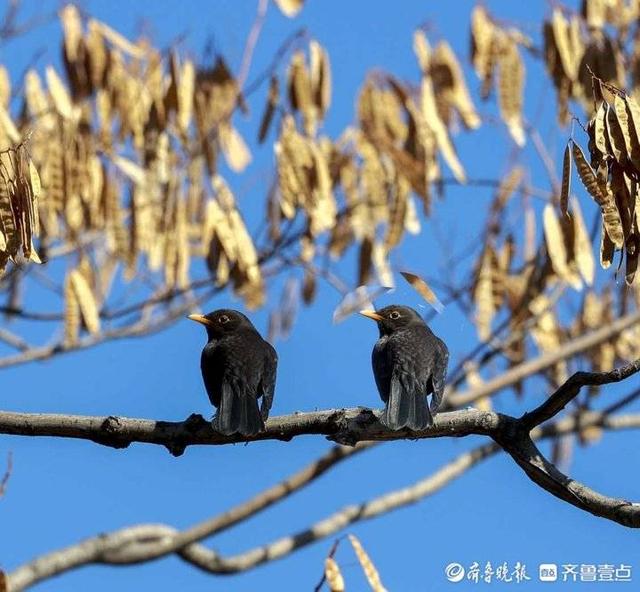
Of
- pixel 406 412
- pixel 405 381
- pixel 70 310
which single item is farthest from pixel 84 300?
pixel 406 412

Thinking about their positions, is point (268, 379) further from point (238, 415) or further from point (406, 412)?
point (406, 412)

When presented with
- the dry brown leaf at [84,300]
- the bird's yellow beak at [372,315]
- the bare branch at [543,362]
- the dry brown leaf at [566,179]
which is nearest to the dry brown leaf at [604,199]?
the dry brown leaf at [566,179]

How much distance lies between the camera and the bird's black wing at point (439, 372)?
16.9 feet

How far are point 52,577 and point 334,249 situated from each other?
9.39ft

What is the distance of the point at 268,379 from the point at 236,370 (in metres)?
0.13

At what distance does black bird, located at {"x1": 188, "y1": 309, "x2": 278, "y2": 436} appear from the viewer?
14.6ft

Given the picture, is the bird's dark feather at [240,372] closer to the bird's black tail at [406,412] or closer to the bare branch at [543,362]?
the bird's black tail at [406,412]

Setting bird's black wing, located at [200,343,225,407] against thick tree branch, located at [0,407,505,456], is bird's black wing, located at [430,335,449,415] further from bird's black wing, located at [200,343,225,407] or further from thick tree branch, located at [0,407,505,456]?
bird's black wing, located at [200,343,225,407]

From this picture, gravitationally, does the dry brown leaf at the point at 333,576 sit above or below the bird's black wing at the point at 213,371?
below

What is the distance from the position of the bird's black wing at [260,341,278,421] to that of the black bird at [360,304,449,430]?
1.31 ft

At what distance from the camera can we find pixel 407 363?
17.1ft

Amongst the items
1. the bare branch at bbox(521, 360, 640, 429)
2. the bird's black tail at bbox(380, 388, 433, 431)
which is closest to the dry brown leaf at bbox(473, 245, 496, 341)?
the bird's black tail at bbox(380, 388, 433, 431)

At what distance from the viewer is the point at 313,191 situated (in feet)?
24.5

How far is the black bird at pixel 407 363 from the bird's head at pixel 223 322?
535 millimetres
